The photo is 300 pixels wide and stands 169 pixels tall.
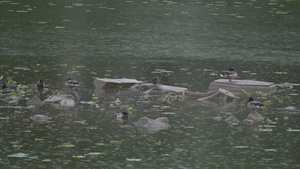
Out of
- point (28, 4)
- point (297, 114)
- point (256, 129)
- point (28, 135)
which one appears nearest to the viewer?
point (28, 135)

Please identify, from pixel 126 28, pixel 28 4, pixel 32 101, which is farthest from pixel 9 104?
pixel 28 4

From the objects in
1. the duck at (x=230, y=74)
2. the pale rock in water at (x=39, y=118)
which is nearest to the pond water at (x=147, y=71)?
the pale rock in water at (x=39, y=118)

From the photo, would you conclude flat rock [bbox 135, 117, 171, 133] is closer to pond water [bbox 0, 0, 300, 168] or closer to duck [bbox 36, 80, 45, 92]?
pond water [bbox 0, 0, 300, 168]

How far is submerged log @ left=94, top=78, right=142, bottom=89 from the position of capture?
63.2 feet

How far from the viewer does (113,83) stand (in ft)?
63.7

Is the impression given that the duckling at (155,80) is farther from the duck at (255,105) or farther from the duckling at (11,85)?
the duckling at (11,85)

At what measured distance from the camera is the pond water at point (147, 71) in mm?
13148

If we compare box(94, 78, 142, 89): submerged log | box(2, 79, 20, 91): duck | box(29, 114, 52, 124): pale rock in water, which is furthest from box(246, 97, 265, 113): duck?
box(2, 79, 20, 91): duck

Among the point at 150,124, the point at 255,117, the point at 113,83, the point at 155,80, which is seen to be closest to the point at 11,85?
the point at 113,83

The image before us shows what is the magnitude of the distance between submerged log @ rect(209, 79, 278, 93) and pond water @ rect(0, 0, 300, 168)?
0.25m

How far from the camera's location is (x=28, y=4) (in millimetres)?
35438

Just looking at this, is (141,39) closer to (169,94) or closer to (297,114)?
(169,94)

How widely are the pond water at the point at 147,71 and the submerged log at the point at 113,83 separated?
287mm

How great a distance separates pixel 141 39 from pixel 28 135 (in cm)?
1339
